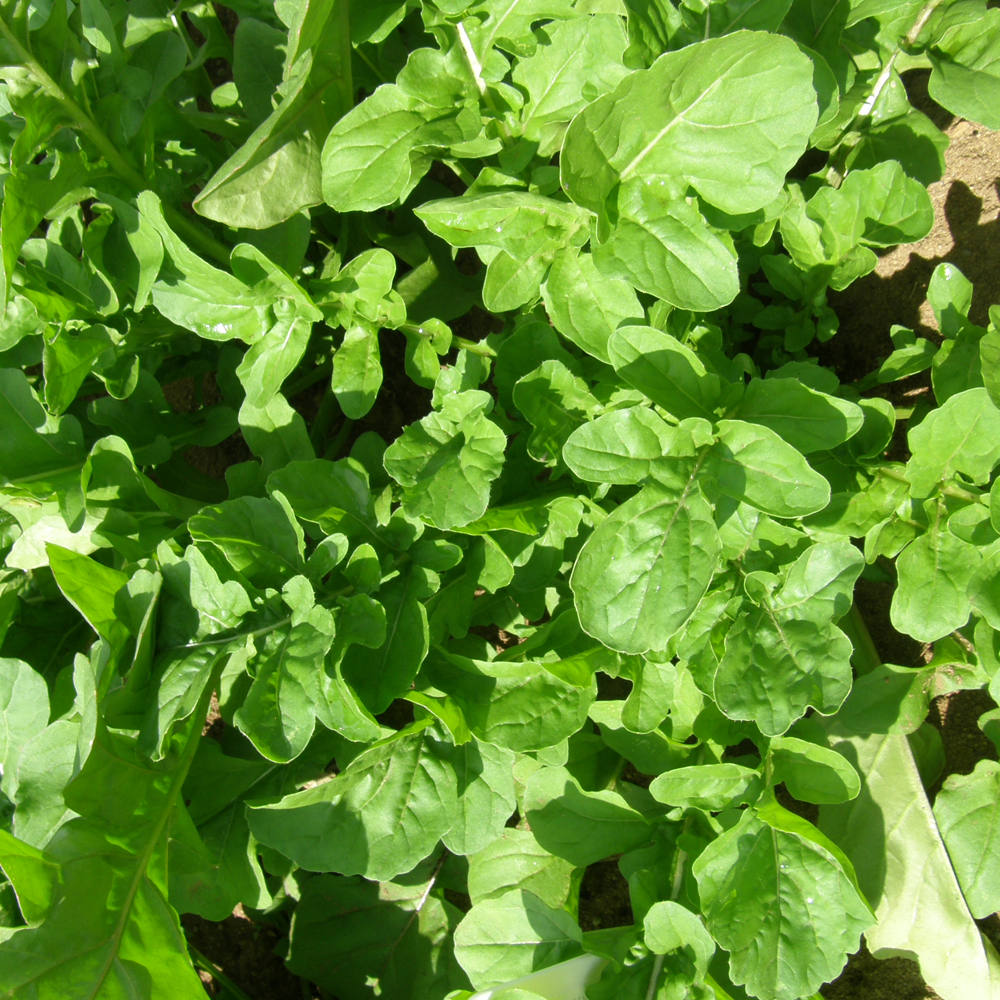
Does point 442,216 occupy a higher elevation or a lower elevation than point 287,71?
lower

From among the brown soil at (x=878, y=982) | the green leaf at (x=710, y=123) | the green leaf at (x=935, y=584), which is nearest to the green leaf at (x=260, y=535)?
the green leaf at (x=710, y=123)

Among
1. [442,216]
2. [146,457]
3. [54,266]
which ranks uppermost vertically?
[442,216]

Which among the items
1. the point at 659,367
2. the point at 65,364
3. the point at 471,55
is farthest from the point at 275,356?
the point at 659,367

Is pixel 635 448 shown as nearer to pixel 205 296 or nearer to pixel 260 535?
pixel 260 535

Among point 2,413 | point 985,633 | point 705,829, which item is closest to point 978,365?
point 985,633

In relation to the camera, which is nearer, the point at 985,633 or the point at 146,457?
the point at 985,633

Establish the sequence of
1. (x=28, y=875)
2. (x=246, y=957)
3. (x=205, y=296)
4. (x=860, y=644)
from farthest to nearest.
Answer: (x=246, y=957), (x=860, y=644), (x=205, y=296), (x=28, y=875)

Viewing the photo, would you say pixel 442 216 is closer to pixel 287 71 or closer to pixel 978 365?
pixel 287 71
